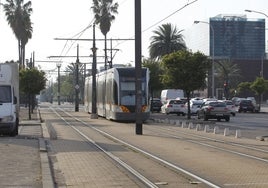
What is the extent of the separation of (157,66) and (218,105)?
26797 mm

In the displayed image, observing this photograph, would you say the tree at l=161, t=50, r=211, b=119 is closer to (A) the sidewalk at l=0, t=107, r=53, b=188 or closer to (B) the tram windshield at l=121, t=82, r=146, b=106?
(B) the tram windshield at l=121, t=82, r=146, b=106

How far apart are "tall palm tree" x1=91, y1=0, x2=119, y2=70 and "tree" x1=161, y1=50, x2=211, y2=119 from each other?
2179cm

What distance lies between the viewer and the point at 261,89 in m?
74.7

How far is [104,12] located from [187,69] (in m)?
25.3

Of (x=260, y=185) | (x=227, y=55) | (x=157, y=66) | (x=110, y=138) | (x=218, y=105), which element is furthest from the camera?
(x=227, y=55)

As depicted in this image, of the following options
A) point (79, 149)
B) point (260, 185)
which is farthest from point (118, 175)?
point (79, 149)

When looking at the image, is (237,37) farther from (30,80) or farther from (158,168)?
(158,168)

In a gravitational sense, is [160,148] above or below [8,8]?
below

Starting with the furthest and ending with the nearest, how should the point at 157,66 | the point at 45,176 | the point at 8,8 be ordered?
the point at 157,66
the point at 8,8
the point at 45,176

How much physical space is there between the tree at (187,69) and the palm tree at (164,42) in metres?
37.6

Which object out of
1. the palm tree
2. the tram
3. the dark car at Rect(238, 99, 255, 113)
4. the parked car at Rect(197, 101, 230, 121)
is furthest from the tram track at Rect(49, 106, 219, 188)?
the palm tree

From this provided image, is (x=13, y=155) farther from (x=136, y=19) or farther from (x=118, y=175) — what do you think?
(x=136, y=19)

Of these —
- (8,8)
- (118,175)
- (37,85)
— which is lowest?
(118,175)

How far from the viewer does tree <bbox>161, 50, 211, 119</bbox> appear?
4453cm
